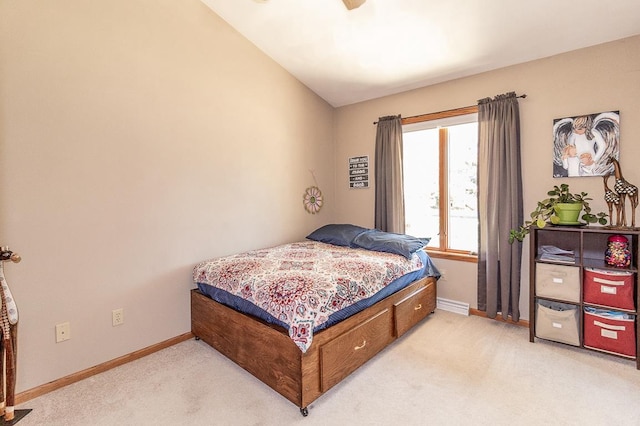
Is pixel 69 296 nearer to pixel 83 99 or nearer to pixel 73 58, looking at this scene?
pixel 83 99

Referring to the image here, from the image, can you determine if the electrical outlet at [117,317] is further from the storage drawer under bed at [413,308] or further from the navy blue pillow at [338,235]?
the storage drawer under bed at [413,308]

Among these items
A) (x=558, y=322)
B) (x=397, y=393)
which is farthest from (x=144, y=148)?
(x=558, y=322)

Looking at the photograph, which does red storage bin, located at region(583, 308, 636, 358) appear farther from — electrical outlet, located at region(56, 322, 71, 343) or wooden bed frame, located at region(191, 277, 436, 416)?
electrical outlet, located at region(56, 322, 71, 343)

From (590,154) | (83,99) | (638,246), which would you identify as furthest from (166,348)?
(590,154)

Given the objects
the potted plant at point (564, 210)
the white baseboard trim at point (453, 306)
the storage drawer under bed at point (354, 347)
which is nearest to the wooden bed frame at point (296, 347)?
the storage drawer under bed at point (354, 347)

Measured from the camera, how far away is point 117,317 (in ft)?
7.77

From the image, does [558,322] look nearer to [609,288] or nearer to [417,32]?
[609,288]

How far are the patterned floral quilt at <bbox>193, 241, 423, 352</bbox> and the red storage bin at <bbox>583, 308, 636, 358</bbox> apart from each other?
131 cm

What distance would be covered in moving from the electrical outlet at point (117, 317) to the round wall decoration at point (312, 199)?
2203 millimetres

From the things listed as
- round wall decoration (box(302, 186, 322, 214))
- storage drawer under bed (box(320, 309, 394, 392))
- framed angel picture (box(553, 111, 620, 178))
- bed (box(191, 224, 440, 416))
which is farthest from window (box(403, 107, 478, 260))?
storage drawer under bed (box(320, 309, 394, 392))

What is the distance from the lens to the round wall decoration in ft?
13.0

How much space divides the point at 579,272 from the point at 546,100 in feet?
4.91

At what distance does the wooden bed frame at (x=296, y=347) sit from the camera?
71.7 inches

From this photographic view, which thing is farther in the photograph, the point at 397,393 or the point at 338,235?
the point at 338,235
